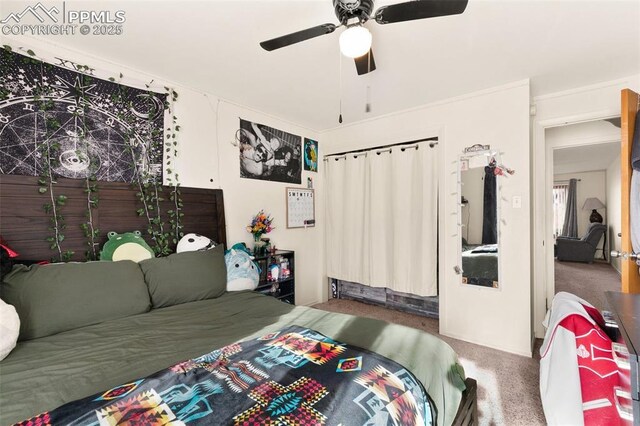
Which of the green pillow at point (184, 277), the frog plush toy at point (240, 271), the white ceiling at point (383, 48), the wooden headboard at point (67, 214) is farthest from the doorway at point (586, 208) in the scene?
the wooden headboard at point (67, 214)

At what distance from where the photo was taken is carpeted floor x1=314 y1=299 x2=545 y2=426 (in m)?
1.78

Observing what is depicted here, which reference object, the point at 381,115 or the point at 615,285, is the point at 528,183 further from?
the point at 615,285

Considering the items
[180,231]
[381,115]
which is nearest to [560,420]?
[180,231]

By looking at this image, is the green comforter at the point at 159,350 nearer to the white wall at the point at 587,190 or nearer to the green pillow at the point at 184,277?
the green pillow at the point at 184,277

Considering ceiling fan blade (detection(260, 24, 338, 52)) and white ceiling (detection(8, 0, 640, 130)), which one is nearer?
ceiling fan blade (detection(260, 24, 338, 52))

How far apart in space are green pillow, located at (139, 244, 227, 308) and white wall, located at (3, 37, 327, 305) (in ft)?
2.41

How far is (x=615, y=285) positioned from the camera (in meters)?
4.72

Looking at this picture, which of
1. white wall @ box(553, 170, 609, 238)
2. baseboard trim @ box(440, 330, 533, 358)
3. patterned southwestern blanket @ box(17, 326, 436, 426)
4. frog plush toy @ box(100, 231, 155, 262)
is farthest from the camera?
white wall @ box(553, 170, 609, 238)

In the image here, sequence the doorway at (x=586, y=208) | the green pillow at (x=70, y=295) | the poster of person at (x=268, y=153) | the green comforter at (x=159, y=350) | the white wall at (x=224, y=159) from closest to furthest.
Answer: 1. the green comforter at (x=159, y=350)
2. the green pillow at (x=70, y=295)
3. the white wall at (x=224, y=159)
4. the poster of person at (x=268, y=153)
5. the doorway at (x=586, y=208)

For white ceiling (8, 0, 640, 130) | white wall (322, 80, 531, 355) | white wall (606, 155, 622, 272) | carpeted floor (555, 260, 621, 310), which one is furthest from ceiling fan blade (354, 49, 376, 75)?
white wall (606, 155, 622, 272)

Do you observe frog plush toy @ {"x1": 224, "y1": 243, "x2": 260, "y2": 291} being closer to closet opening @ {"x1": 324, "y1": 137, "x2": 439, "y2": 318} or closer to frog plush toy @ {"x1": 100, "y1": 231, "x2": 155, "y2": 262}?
frog plush toy @ {"x1": 100, "y1": 231, "x2": 155, "y2": 262}

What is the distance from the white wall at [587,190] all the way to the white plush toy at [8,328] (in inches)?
390

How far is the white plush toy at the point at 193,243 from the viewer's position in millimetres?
2416

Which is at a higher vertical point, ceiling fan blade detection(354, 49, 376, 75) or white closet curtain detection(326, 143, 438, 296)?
ceiling fan blade detection(354, 49, 376, 75)
